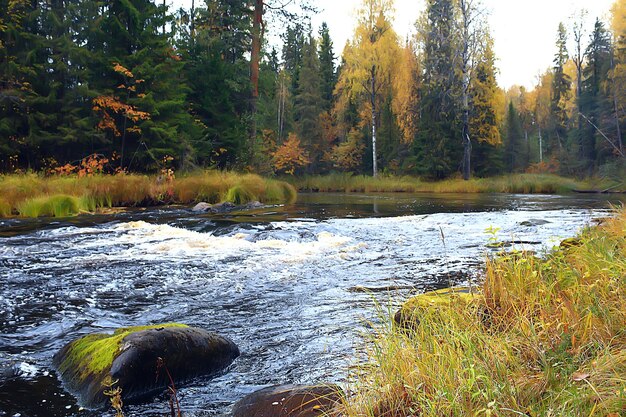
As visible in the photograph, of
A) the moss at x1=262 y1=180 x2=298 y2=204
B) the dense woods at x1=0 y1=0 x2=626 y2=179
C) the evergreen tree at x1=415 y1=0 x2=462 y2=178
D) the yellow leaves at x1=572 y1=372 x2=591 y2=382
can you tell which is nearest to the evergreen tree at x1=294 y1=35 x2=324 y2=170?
the dense woods at x1=0 y1=0 x2=626 y2=179

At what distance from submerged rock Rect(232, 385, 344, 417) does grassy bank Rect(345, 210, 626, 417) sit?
20 cm

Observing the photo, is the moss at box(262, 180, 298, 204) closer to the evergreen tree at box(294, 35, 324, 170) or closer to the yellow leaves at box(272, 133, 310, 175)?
the yellow leaves at box(272, 133, 310, 175)

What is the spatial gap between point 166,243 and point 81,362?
17.9 feet

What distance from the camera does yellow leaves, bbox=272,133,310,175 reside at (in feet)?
118

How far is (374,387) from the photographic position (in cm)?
238

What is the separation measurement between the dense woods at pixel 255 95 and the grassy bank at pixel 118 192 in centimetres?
196

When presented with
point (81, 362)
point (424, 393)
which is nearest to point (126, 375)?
point (81, 362)

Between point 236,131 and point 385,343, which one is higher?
point 236,131

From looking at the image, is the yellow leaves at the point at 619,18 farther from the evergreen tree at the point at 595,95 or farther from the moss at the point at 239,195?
the moss at the point at 239,195

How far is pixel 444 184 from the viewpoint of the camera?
1123 inches

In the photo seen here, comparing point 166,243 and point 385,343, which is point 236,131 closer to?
point 166,243

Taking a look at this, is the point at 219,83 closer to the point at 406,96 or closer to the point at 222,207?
the point at 222,207

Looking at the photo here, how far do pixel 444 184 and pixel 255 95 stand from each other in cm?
1200

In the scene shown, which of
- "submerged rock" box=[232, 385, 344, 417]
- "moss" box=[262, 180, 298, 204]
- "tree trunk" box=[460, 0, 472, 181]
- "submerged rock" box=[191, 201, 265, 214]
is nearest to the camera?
"submerged rock" box=[232, 385, 344, 417]
